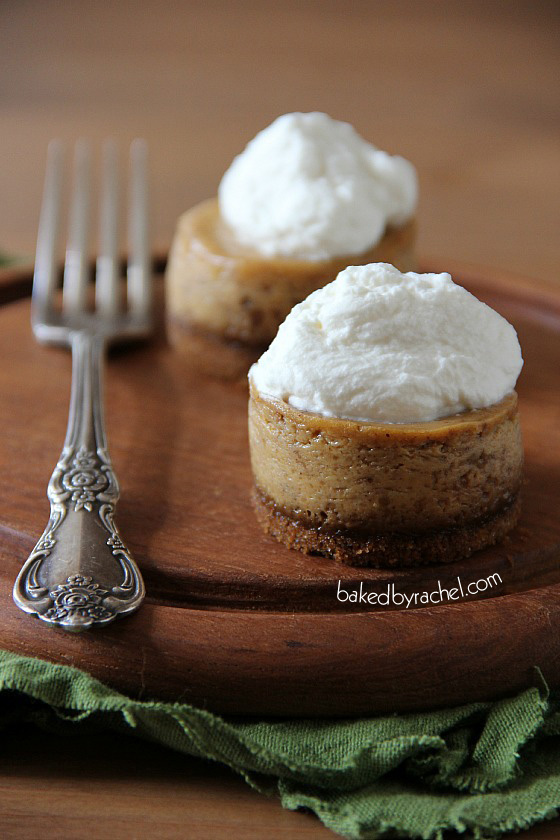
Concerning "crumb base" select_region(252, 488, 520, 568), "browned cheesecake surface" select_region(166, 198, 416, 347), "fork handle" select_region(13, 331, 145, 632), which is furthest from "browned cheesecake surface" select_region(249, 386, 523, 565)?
"browned cheesecake surface" select_region(166, 198, 416, 347)

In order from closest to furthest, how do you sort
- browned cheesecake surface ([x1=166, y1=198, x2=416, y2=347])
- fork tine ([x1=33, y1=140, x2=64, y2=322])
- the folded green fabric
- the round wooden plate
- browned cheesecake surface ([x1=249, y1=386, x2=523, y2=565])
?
1. the folded green fabric
2. the round wooden plate
3. browned cheesecake surface ([x1=249, y1=386, x2=523, y2=565])
4. browned cheesecake surface ([x1=166, y1=198, x2=416, y2=347])
5. fork tine ([x1=33, y1=140, x2=64, y2=322])

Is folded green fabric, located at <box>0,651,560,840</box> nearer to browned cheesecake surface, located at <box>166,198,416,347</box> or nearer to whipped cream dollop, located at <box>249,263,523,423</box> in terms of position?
whipped cream dollop, located at <box>249,263,523,423</box>

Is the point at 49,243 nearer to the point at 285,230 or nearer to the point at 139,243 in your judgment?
the point at 139,243

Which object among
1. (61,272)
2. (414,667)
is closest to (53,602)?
(414,667)

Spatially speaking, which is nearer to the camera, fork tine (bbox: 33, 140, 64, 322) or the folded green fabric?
the folded green fabric

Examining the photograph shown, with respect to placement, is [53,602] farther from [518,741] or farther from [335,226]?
[335,226]
